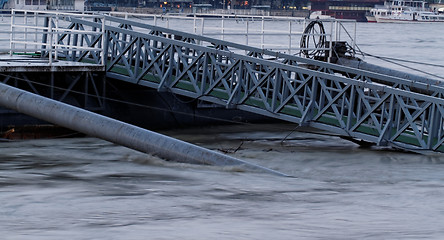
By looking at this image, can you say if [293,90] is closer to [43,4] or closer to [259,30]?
[259,30]

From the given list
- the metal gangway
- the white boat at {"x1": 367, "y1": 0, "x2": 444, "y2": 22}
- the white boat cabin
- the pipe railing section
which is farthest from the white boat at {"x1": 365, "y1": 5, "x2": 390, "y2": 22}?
the metal gangway

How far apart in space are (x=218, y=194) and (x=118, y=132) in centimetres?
337

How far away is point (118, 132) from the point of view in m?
18.2

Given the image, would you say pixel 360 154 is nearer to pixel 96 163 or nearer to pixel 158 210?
pixel 96 163

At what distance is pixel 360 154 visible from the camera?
21.5m

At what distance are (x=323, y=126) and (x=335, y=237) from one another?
8.11 metres

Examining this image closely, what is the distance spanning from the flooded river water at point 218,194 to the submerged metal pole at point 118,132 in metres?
0.22

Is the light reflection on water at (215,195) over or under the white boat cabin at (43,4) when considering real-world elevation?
under

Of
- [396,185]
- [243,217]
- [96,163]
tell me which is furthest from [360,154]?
[243,217]

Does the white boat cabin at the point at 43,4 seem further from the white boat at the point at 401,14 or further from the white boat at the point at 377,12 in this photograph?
the white boat at the point at 377,12

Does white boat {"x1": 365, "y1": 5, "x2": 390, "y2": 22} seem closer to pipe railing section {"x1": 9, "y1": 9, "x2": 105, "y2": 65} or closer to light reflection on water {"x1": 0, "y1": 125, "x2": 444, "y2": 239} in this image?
pipe railing section {"x1": 9, "y1": 9, "x2": 105, "y2": 65}

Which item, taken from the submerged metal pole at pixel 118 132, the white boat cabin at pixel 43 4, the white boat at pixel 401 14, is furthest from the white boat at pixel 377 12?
the submerged metal pole at pixel 118 132

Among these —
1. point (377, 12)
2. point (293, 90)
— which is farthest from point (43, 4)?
point (293, 90)

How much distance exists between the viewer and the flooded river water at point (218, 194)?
13.1 m
